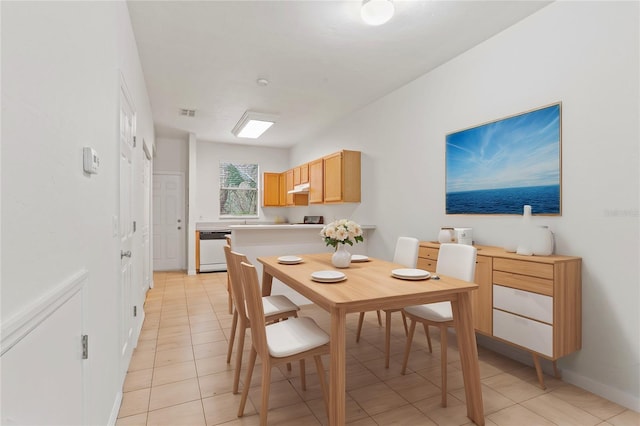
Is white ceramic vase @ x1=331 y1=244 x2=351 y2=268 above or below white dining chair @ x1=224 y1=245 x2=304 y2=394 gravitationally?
above

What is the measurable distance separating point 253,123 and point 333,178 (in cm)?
162

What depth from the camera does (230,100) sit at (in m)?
4.43

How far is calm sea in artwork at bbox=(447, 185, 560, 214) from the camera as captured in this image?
244 centimetres

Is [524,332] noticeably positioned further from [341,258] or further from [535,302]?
[341,258]

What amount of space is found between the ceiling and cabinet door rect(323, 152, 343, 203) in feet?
2.61

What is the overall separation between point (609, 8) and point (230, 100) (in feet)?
12.8

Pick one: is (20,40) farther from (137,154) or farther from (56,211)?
(137,154)

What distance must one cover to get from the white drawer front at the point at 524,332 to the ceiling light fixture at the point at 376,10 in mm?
2343

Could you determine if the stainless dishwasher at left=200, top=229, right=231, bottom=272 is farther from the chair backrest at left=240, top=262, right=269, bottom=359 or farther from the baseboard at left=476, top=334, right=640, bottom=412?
the baseboard at left=476, top=334, right=640, bottom=412

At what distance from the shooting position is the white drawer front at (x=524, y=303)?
2162 millimetres

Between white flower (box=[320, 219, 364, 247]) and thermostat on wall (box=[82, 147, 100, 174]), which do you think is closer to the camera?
thermostat on wall (box=[82, 147, 100, 174])

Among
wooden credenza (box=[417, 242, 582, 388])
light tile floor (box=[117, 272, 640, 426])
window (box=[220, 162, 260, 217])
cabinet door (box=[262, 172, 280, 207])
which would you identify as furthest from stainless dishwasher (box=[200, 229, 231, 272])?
wooden credenza (box=[417, 242, 582, 388])

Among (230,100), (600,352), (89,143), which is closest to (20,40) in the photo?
(89,143)

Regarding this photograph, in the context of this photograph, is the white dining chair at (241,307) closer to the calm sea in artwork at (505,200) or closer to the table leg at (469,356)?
the table leg at (469,356)
